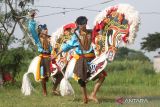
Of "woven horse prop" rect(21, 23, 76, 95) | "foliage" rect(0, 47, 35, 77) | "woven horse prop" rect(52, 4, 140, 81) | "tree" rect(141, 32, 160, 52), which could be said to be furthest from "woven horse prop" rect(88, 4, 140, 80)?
"tree" rect(141, 32, 160, 52)

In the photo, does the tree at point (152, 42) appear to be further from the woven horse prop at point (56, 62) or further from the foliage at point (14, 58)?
the woven horse prop at point (56, 62)

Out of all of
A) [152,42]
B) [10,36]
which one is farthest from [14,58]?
[152,42]

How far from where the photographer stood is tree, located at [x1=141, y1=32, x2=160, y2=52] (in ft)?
151

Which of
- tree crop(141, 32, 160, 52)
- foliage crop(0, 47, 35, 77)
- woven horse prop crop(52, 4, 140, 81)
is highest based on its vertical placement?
woven horse prop crop(52, 4, 140, 81)

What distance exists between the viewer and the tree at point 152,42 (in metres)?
46.2

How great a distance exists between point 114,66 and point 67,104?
22.0 metres

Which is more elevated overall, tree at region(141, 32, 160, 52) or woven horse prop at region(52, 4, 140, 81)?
woven horse prop at region(52, 4, 140, 81)

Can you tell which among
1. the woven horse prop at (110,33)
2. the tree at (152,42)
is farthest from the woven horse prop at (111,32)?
the tree at (152,42)

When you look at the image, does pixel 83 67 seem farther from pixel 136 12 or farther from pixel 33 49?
pixel 33 49

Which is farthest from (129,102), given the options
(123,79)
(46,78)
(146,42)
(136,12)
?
(146,42)

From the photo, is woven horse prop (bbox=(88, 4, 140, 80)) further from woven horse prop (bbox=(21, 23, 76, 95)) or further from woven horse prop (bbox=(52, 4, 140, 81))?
woven horse prop (bbox=(21, 23, 76, 95))

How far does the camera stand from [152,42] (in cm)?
4662

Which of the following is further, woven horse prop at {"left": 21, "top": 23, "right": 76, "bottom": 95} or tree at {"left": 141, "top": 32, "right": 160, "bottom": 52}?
tree at {"left": 141, "top": 32, "right": 160, "bottom": 52}

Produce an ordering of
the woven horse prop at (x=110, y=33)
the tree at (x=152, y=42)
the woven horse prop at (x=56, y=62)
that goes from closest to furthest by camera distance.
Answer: the woven horse prop at (x=110, y=33) < the woven horse prop at (x=56, y=62) < the tree at (x=152, y=42)
